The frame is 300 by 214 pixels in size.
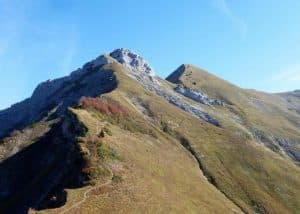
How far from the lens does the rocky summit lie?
72.9m

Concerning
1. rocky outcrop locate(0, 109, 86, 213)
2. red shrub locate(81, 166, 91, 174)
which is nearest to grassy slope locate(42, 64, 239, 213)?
red shrub locate(81, 166, 91, 174)

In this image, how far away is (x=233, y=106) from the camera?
188 meters

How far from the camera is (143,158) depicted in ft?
293

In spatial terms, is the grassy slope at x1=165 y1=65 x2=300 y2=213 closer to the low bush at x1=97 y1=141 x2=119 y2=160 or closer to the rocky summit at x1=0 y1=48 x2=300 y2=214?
the rocky summit at x1=0 y1=48 x2=300 y2=214

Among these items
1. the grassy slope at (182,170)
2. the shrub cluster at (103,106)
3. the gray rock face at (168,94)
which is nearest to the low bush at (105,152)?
the grassy slope at (182,170)

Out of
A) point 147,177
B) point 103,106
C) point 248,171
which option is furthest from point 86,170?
point 248,171

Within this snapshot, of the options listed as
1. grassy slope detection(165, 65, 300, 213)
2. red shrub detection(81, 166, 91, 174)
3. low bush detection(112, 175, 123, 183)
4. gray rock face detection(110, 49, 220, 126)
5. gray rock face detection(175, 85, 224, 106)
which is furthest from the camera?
gray rock face detection(175, 85, 224, 106)

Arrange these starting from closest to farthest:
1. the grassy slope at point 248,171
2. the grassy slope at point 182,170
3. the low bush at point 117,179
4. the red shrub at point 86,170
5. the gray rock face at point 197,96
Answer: the grassy slope at point 182,170
the low bush at point 117,179
the red shrub at point 86,170
the grassy slope at point 248,171
the gray rock face at point 197,96

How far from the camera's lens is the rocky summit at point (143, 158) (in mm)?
72913

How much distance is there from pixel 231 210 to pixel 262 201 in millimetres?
13723

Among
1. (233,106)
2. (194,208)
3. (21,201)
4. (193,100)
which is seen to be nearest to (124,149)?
(194,208)

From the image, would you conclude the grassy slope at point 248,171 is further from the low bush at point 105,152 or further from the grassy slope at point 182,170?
the low bush at point 105,152

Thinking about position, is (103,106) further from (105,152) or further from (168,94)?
(168,94)

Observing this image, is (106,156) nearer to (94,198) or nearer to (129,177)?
(129,177)
